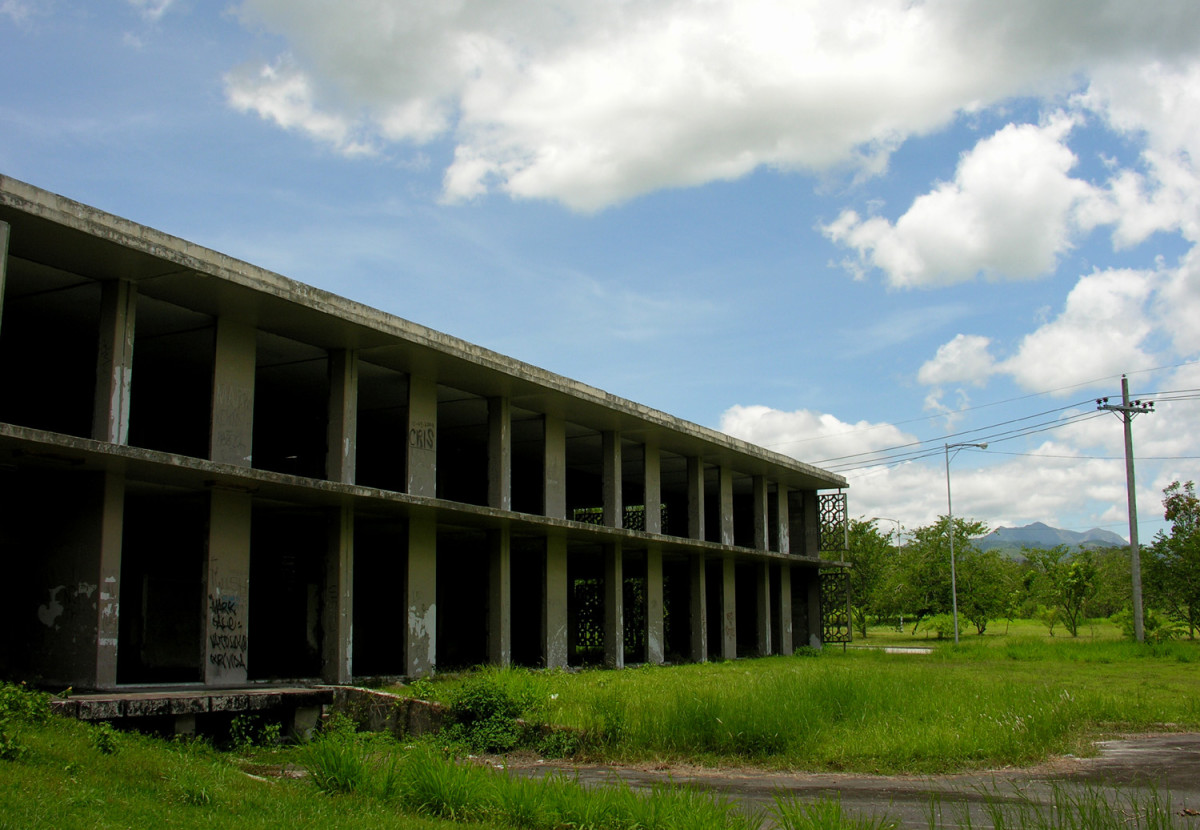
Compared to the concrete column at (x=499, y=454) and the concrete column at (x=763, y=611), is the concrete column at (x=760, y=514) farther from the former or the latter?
the concrete column at (x=499, y=454)

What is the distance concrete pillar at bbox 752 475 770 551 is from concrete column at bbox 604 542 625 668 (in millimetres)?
7407

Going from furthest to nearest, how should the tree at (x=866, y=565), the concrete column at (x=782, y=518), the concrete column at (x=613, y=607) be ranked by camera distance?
the tree at (x=866, y=565) → the concrete column at (x=782, y=518) → the concrete column at (x=613, y=607)

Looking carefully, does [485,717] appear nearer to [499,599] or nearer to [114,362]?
[114,362]

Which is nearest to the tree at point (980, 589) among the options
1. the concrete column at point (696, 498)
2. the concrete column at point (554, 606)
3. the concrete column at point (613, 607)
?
the concrete column at point (696, 498)

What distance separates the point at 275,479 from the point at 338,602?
2.93 metres

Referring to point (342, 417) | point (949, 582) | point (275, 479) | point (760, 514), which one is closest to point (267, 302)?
point (275, 479)

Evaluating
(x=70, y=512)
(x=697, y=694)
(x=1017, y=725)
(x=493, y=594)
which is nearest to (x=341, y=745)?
(x=697, y=694)

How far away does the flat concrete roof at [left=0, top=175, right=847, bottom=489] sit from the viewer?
37.7 ft

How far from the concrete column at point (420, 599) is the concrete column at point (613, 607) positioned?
6.30 metres

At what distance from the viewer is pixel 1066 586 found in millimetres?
49875

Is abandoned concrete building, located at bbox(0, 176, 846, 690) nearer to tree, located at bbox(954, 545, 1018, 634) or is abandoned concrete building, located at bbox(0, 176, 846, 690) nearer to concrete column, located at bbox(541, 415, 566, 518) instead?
concrete column, located at bbox(541, 415, 566, 518)

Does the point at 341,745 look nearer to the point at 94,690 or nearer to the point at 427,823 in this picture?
the point at 427,823

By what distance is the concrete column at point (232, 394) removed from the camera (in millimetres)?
14477

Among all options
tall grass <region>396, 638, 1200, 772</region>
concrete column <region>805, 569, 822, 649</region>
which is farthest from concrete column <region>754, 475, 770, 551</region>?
tall grass <region>396, 638, 1200, 772</region>
